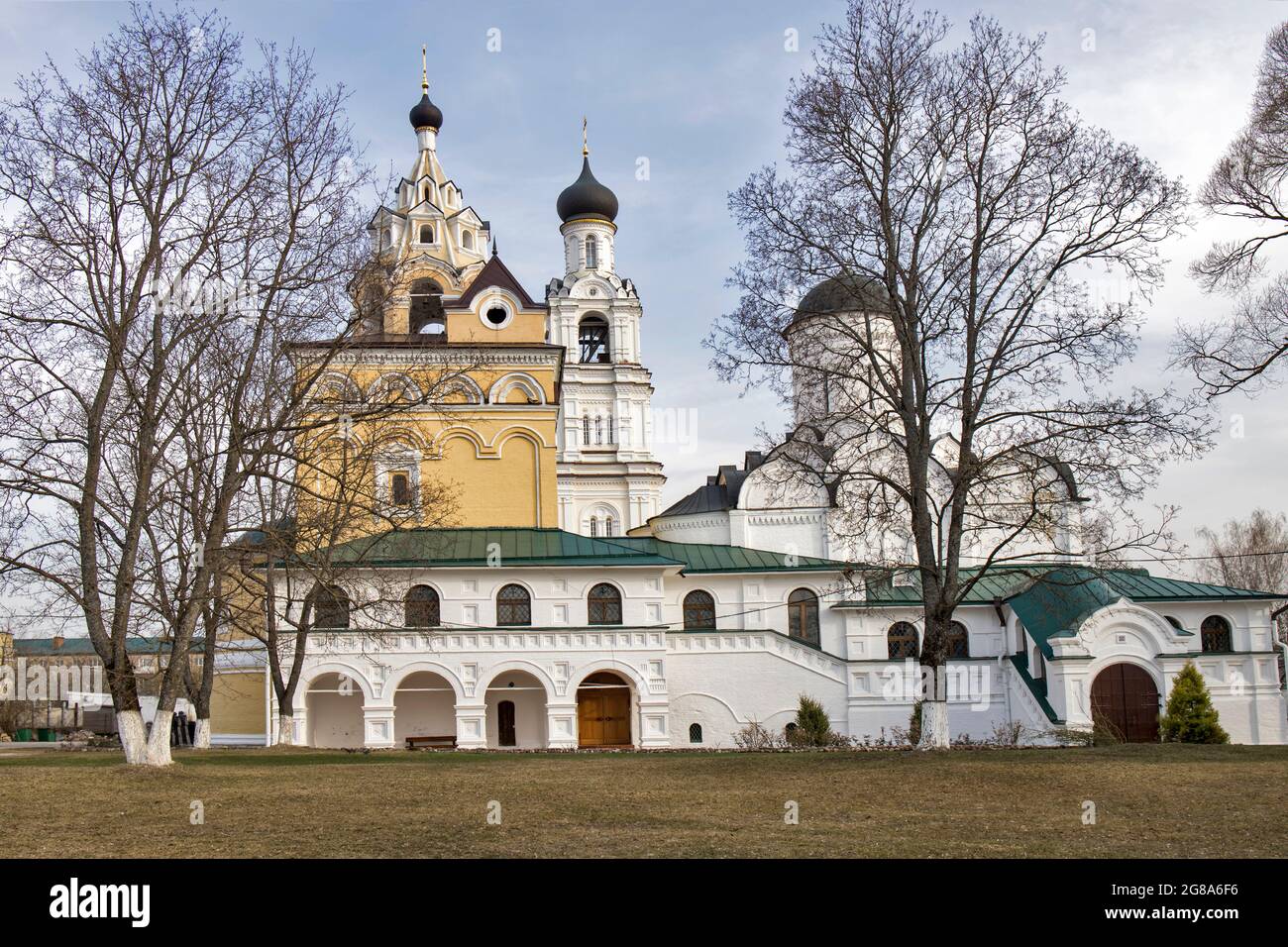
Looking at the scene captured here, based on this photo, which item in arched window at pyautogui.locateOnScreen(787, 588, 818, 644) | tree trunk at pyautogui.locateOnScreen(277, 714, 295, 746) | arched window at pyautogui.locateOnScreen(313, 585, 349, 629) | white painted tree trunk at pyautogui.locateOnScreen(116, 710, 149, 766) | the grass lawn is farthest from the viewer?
arched window at pyautogui.locateOnScreen(787, 588, 818, 644)

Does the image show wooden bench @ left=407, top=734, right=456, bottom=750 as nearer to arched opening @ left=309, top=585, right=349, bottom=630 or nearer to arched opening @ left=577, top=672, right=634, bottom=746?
arched opening @ left=309, top=585, right=349, bottom=630

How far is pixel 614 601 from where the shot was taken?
28.8m

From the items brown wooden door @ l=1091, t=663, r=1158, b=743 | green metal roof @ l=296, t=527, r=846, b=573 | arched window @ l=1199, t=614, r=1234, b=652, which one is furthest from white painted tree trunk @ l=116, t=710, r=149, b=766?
arched window @ l=1199, t=614, r=1234, b=652

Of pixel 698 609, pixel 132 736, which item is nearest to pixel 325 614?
pixel 132 736

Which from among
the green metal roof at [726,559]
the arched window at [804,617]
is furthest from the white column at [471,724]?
the arched window at [804,617]

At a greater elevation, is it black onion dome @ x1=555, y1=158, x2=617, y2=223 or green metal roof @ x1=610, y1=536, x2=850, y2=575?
black onion dome @ x1=555, y1=158, x2=617, y2=223

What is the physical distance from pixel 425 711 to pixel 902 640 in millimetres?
12407

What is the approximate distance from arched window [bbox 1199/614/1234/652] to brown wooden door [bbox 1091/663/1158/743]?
3701 mm

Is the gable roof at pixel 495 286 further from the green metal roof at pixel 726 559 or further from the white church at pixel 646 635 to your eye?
the green metal roof at pixel 726 559

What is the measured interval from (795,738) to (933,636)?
9.76m

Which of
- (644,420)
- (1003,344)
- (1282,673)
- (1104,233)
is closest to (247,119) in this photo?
(1003,344)

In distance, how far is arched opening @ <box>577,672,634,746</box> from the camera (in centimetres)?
2978

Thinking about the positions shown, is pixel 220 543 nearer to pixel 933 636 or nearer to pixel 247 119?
pixel 247 119
